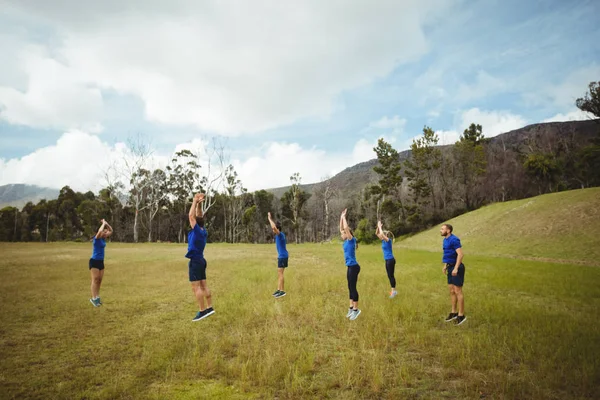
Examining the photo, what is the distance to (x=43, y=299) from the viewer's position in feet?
34.7

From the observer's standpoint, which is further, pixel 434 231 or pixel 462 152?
pixel 462 152

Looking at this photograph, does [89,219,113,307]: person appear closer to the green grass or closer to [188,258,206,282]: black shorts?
the green grass

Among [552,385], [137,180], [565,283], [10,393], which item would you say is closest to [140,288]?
[10,393]

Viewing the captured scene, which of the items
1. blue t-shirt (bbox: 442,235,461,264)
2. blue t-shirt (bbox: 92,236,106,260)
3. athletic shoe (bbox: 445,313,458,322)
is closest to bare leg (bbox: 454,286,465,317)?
athletic shoe (bbox: 445,313,458,322)

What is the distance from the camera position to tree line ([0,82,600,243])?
51.6m

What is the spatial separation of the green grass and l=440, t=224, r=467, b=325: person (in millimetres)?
431

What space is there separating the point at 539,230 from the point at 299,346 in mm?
35453

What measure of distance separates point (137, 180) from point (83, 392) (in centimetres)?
5790

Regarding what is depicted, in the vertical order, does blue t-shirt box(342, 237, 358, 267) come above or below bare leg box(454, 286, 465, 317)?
above

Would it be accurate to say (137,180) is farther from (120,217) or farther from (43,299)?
(43,299)

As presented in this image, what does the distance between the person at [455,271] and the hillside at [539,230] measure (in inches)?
827

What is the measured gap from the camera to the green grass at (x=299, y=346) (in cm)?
467

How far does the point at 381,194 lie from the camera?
53469 millimetres

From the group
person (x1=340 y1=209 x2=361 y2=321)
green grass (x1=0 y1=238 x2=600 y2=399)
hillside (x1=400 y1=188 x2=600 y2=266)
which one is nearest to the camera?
green grass (x1=0 y1=238 x2=600 y2=399)
